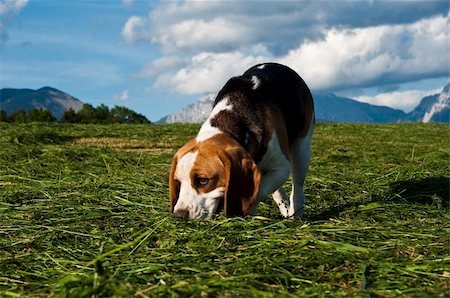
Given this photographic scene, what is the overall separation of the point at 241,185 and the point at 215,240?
0.60 metres

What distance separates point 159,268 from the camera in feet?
11.2

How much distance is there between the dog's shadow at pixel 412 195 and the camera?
567cm

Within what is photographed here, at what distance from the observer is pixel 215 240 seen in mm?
3992

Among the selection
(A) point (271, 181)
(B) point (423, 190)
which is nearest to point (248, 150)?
(A) point (271, 181)

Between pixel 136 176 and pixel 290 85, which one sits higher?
pixel 290 85

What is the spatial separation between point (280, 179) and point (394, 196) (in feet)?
5.51

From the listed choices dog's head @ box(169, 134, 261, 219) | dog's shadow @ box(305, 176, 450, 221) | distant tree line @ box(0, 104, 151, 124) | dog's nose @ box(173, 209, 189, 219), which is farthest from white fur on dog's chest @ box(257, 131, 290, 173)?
distant tree line @ box(0, 104, 151, 124)

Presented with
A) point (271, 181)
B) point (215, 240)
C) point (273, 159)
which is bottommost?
point (215, 240)

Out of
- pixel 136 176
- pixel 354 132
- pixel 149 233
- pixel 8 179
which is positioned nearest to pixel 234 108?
pixel 149 233

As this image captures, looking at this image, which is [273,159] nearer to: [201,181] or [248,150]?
[248,150]

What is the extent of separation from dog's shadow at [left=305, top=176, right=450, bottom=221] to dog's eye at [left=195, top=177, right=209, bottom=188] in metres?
1.41

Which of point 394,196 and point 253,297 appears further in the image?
point 394,196

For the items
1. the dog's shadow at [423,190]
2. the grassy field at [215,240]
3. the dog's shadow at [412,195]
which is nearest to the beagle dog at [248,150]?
the grassy field at [215,240]

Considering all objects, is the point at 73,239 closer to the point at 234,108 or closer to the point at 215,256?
the point at 215,256
